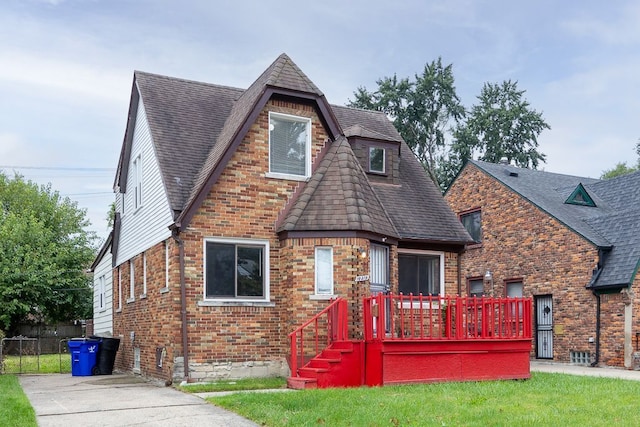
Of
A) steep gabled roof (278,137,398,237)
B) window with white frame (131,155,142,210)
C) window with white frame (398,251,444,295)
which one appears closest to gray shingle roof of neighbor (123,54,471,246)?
steep gabled roof (278,137,398,237)

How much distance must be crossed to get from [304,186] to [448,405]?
7029 mm

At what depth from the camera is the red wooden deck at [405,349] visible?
41.8 feet

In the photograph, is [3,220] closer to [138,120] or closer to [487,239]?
[138,120]

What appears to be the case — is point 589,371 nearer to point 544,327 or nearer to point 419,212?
point 544,327

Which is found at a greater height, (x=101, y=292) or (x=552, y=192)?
(x=552, y=192)

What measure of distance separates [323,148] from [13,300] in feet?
74.3

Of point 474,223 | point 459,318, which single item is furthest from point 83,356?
point 474,223

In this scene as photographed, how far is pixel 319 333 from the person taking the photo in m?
14.5

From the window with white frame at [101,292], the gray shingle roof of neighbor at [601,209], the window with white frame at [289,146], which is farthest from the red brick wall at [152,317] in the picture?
the gray shingle roof of neighbor at [601,209]

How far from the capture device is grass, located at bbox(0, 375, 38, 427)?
9.34 metres

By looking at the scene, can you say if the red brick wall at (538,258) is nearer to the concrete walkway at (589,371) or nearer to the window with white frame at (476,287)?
the window with white frame at (476,287)

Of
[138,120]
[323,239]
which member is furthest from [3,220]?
[323,239]

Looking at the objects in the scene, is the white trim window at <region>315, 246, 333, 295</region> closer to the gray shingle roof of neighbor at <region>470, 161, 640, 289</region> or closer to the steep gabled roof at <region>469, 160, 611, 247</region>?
the gray shingle roof of neighbor at <region>470, 161, 640, 289</region>

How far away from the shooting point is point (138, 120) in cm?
1838
